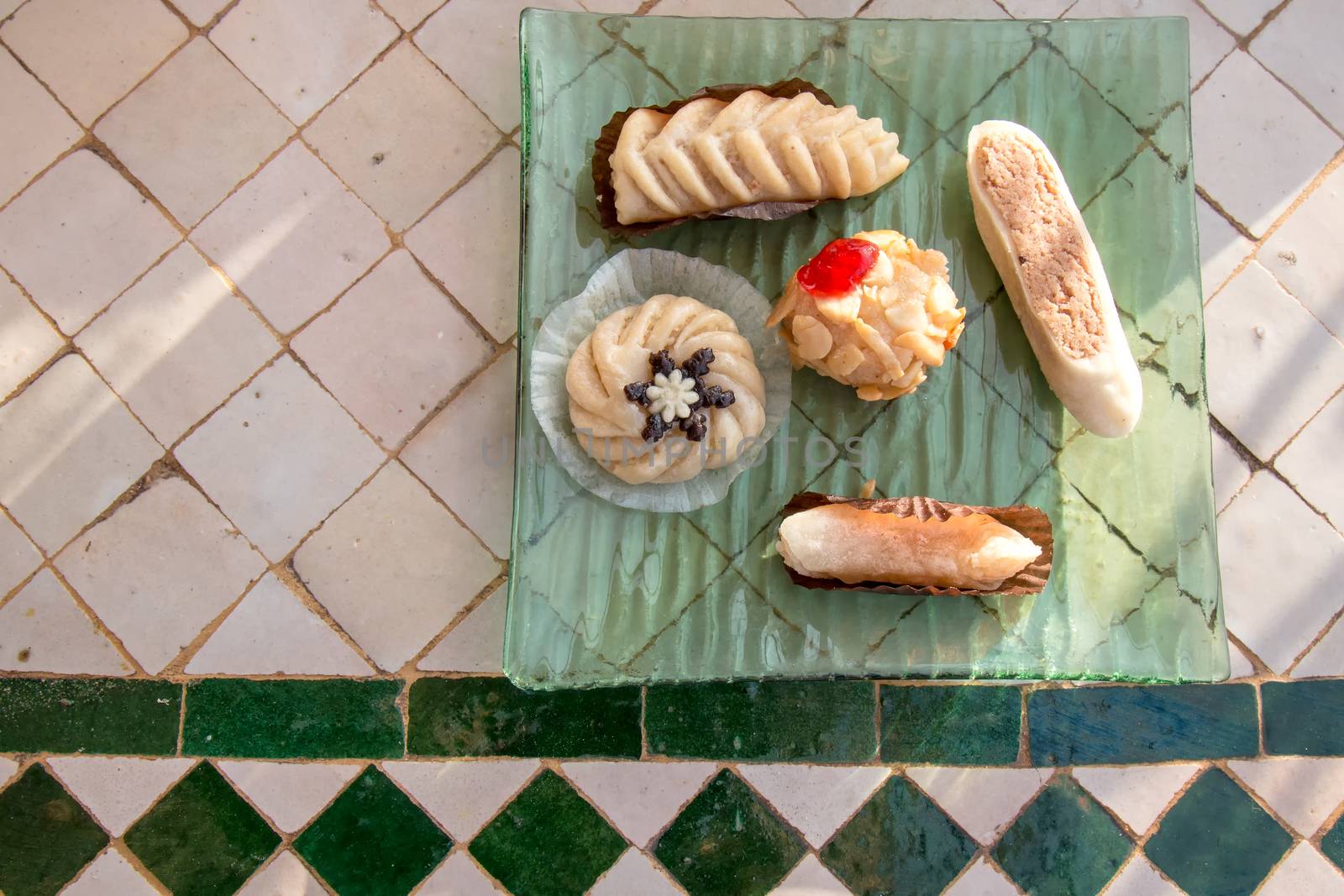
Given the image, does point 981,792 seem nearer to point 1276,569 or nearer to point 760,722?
point 760,722

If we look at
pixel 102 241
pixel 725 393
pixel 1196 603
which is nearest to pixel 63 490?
pixel 102 241

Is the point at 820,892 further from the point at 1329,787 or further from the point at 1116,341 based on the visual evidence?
the point at 1116,341

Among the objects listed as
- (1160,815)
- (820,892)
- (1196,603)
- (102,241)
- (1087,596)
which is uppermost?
(102,241)

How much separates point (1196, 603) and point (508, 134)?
101 inches

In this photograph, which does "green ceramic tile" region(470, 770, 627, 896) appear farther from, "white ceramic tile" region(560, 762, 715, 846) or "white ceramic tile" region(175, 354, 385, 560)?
"white ceramic tile" region(175, 354, 385, 560)

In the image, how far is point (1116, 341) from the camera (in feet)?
8.66

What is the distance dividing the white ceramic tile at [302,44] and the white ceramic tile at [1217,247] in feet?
9.24

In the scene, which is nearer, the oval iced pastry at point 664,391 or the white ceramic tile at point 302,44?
the oval iced pastry at point 664,391

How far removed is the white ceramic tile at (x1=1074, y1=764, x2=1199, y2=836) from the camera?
3221mm

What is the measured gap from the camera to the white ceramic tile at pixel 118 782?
10.4ft

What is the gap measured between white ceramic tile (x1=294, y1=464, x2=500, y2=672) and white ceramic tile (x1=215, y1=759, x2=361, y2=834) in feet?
1.28

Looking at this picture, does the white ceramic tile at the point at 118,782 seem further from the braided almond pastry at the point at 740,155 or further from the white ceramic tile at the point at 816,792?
the braided almond pastry at the point at 740,155

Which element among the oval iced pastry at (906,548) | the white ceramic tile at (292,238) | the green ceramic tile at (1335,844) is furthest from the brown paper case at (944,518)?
the white ceramic tile at (292,238)

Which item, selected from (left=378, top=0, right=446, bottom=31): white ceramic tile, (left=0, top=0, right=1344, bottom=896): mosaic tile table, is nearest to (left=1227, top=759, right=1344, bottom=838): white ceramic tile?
(left=0, top=0, right=1344, bottom=896): mosaic tile table
